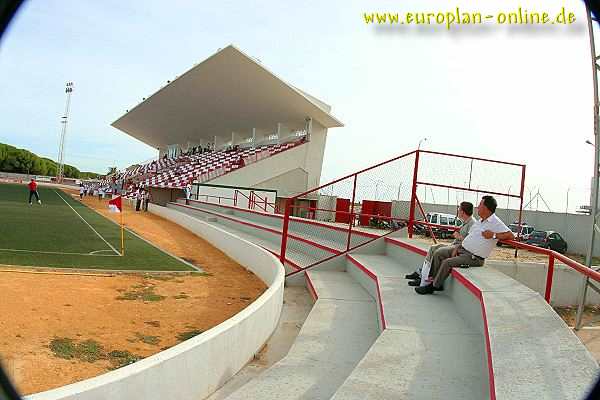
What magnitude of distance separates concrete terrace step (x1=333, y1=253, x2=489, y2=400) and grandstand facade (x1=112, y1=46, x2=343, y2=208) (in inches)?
1123

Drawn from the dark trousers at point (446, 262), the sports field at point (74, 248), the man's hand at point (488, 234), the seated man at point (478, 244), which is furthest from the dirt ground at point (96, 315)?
the man's hand at point (488, 234)

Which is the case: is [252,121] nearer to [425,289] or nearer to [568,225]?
[568,225]

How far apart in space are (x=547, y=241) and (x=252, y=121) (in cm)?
2608

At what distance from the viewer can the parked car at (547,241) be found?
23266 mm

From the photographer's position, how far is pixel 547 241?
23281mm

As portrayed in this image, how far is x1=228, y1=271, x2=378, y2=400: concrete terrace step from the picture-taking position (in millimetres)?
4148

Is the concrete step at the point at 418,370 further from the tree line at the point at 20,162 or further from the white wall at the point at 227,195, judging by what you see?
the tree line at the point at 20,162

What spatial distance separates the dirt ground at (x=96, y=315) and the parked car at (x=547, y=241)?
17211mm

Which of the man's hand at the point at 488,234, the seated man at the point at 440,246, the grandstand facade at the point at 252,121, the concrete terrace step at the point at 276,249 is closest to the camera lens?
the man's hand at the point at 488,234

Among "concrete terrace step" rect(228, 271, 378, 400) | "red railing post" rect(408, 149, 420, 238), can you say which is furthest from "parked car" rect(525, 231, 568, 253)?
"concrete terrace step" rect(228, 271, 378, 400)

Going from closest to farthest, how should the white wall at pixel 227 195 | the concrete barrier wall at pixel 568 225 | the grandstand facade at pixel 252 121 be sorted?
the concrete barrier wall at pixel 568 225, the white wall at pixel 227 195, the grandstand facade at pixel 252 121

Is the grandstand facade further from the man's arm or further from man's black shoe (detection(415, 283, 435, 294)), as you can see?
the man's arm

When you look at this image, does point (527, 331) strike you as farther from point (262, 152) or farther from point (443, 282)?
point (262, 152)

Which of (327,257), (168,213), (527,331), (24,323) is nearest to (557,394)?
(527,331)
